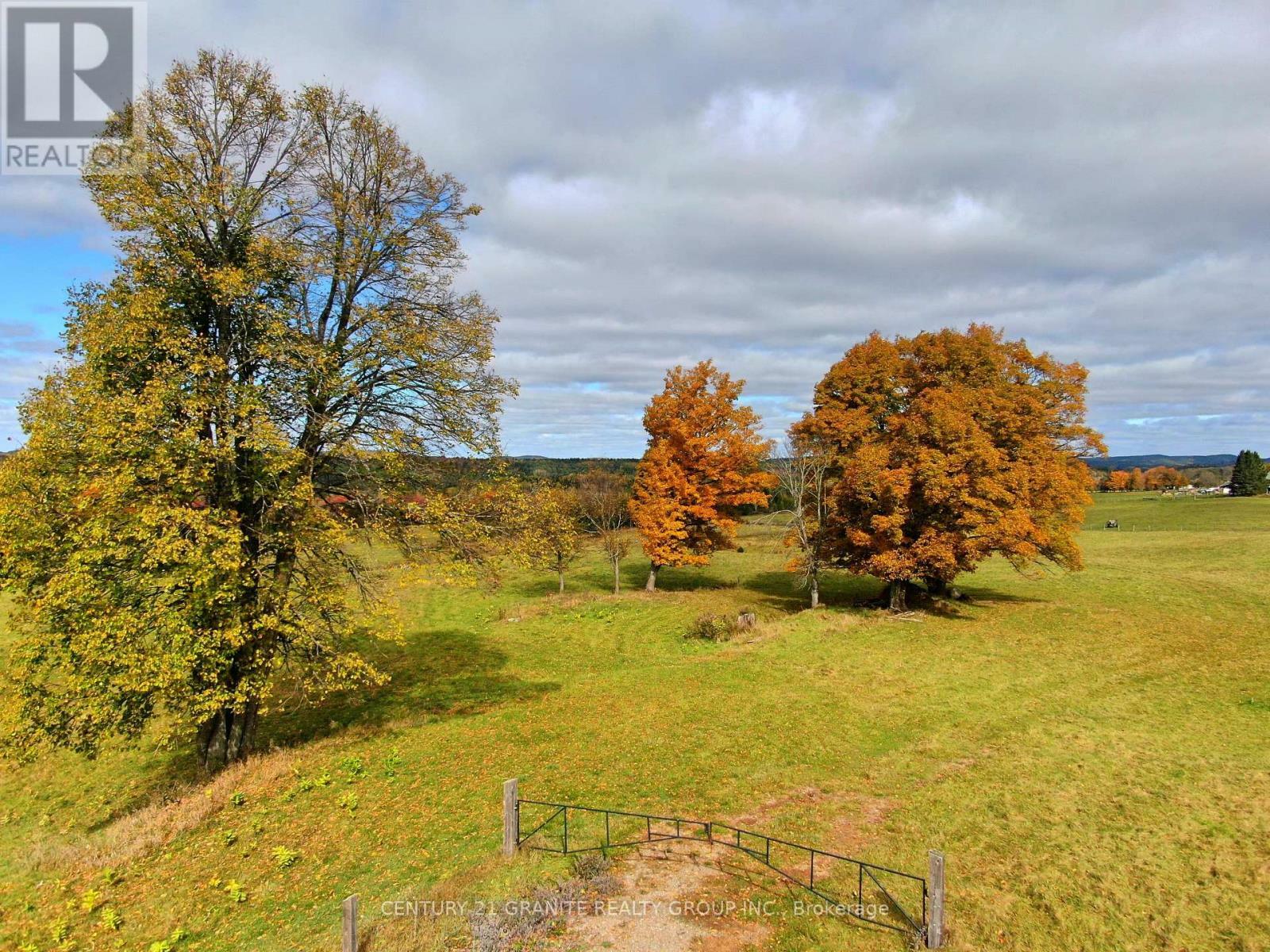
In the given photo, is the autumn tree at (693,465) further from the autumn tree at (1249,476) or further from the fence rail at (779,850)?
the autumn tree at (1249,476)

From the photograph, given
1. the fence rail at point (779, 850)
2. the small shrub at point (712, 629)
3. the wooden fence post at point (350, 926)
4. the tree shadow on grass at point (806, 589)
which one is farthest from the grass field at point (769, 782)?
the tree shadow on grass at point (806, 589)

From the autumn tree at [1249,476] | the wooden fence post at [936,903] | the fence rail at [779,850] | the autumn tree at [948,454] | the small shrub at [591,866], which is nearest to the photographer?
the wooden fence post at [936,903]

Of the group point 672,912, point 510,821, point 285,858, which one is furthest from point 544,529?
point 672,912

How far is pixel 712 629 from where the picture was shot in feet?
86.5

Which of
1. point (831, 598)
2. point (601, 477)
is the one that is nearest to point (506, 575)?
point (601, 477)

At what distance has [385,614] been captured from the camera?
44.1 feet

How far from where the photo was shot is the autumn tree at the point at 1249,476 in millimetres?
95625

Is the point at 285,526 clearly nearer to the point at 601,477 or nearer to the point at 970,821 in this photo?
the point at 970,821

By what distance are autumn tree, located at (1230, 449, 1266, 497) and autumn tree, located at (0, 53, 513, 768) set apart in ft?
423

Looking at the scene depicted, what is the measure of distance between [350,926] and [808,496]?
89.2 feet

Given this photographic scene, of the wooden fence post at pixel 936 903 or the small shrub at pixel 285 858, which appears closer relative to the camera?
the wooden fence post at pixel 936 903

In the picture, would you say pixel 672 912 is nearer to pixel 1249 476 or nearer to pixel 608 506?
pixel 608 506

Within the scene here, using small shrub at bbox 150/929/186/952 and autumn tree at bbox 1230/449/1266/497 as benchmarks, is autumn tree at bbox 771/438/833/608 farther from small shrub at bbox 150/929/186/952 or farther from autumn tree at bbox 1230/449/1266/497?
autumn tree at bbox 1230/449/1266/497

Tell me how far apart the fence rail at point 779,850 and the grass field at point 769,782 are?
0.44 m
